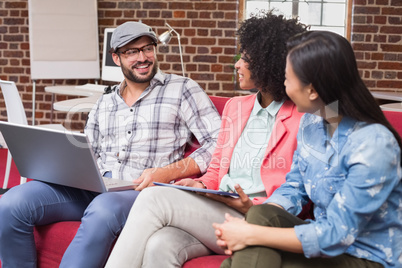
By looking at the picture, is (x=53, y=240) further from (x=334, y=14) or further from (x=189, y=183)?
(x=334, y=14)

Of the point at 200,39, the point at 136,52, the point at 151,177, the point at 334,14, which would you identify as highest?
the point at 334,14

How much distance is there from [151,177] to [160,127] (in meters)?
0.27

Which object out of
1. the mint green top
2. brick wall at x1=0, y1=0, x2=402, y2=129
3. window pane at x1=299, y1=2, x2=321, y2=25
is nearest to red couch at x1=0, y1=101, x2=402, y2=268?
the mint green top

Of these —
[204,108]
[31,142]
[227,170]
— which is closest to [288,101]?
[227,170]

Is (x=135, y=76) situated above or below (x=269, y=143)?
above

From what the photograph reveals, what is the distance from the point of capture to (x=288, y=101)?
6.58ft

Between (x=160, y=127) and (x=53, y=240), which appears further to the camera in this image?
(x=160, y=127)

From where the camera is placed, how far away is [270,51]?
1.97 metres

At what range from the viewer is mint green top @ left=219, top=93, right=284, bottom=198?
2002 mm

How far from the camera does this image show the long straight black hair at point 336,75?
1414 mm

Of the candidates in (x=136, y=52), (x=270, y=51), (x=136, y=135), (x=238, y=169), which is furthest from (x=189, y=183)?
(x=136, y=52)

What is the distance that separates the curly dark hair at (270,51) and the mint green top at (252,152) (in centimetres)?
9

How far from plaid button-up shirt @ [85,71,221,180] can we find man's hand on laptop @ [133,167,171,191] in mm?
129

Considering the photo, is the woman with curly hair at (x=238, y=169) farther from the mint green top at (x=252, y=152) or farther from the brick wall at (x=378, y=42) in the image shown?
the brick wall at (x=378, y=42)
